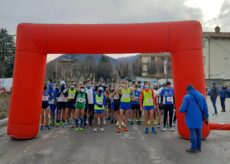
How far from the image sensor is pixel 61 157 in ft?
23.4

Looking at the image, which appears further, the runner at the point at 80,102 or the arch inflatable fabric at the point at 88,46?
the runner at the point at 80,102

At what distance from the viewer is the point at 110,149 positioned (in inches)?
313

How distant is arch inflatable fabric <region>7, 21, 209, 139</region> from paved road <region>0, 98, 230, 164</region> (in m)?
0.71

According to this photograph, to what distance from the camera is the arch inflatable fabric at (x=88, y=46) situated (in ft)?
29.5

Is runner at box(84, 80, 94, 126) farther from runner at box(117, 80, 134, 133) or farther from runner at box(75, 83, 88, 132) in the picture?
runner at box(117, 80, 134, 133)

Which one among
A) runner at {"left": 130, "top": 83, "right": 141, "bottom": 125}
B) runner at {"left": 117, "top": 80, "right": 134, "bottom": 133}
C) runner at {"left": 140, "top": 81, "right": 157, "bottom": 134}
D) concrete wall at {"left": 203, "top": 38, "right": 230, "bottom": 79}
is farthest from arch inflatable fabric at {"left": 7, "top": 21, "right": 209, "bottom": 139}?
concrete wall at {"left": 203, "top": 38, "right": 230, "bottom": 79}

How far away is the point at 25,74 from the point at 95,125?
13.8 ft

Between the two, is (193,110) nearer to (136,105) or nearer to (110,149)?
(110,149)

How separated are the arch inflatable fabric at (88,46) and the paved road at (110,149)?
71 cm

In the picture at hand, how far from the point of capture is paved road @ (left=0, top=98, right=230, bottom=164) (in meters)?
6.88

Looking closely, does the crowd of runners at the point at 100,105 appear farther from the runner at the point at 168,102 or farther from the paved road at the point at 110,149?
the paved road at the point at 110,149

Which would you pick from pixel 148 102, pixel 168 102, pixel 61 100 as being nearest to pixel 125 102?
pixel 148 102

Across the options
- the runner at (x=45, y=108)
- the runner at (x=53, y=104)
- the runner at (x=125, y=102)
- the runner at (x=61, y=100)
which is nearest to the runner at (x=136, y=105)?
the runner at (x=125, y=102)

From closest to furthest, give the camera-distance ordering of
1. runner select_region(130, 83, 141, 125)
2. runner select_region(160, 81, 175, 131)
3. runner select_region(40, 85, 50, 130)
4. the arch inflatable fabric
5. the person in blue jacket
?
the person in blue jacket
the arch inflatable fabric
runner select_region(160, 81, 175, 131)
runner select_region(40, 85, 50, 130)
runner select_region(130, 83, 141, 125)
